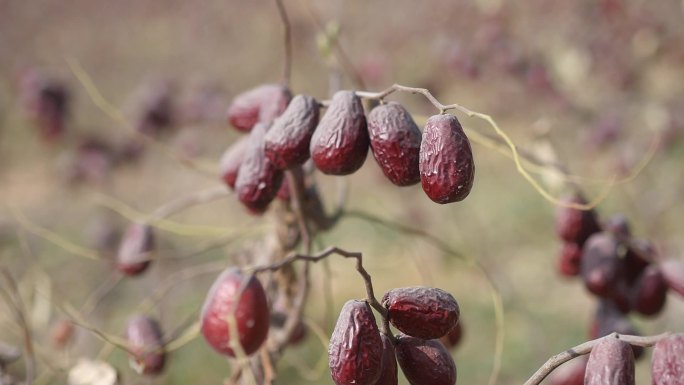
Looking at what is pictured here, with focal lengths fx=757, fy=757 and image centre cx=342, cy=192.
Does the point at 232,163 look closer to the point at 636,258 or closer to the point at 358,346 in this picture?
the point at 358,346

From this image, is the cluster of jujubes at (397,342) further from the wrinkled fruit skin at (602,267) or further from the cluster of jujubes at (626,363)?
the wrinkled fruit skin at (602,267)

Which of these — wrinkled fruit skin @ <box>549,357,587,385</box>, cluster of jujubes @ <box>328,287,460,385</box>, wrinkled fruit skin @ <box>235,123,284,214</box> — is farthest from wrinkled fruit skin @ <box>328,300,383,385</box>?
wrinkled fruit skin @ <box>549,357,587,385</box>

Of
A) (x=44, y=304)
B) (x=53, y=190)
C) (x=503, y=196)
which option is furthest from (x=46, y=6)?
(x=44, y=304)

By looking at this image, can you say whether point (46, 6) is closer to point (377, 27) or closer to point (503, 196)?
point (377, 27)

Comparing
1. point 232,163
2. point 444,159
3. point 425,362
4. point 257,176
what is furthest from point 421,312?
point 232,163

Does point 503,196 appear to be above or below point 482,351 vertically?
below

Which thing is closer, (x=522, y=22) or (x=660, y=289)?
(x=660, y=289)

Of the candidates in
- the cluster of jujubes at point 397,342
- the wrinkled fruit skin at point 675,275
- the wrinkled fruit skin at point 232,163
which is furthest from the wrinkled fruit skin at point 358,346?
the wrinkled fruit skin at point 675,275
